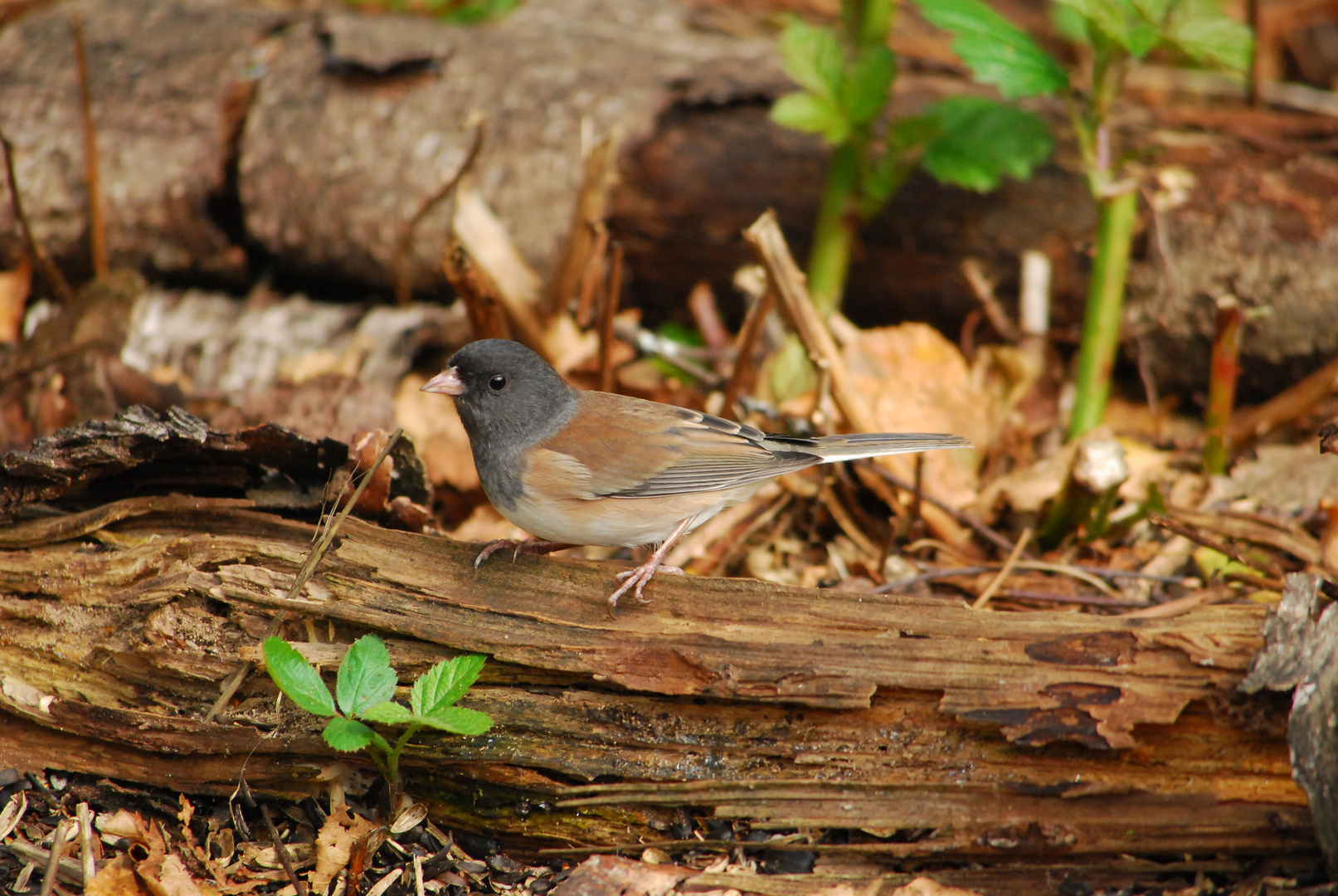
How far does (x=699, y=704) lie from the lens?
232 centimetres

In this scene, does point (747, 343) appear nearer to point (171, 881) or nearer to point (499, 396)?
point (499, 396)

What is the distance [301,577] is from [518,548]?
1.81 ft

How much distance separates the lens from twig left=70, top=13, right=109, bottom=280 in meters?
3.91

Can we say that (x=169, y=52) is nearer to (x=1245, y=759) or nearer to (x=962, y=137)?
(x=962, y=137)

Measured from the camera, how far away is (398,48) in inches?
174

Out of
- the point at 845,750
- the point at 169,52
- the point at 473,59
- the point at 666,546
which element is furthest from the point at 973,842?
the point at 169,52

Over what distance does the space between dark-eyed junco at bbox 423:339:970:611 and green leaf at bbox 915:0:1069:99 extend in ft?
3.68

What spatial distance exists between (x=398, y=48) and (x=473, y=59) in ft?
1.06

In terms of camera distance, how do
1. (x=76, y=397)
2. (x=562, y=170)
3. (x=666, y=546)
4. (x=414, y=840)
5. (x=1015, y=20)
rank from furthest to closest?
(x=1015, y=20) → (x=562, y=170) → (x=76, y=397) → (x=666, y=546) → (x=414, y=840)

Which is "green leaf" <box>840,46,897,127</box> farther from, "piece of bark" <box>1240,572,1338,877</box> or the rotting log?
"piece of bark" <box>1240,572,1338,877</box>

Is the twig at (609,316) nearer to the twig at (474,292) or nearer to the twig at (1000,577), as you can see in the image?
the twig at (474,292)

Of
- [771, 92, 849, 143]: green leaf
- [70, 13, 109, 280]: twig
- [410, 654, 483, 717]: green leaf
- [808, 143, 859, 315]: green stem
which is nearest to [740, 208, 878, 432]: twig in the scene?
[771, 92, 849, 143]: green leaf

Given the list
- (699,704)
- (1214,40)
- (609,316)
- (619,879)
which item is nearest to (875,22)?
(1214,40)

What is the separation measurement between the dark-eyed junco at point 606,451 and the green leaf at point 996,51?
3.68 ft
